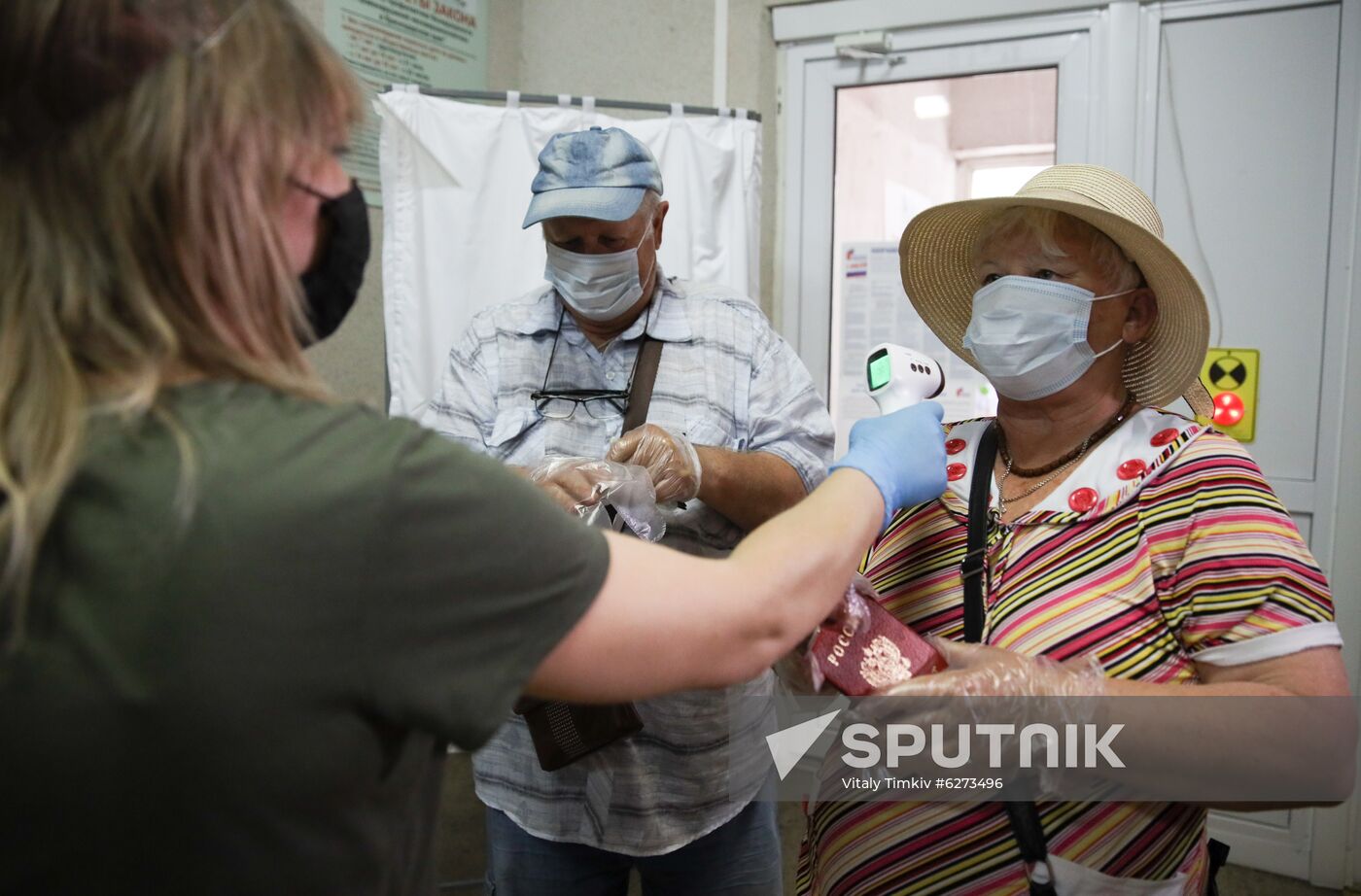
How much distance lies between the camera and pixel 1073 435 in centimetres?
137

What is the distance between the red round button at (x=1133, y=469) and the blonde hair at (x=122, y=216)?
1011mm

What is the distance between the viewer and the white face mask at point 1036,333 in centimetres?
130

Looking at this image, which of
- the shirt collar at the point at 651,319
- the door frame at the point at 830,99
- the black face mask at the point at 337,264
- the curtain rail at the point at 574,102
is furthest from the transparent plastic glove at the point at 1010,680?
the door frame at the point at 830,99

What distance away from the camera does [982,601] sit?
1.28 m

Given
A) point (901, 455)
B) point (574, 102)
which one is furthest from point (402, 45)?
point (901, 455)

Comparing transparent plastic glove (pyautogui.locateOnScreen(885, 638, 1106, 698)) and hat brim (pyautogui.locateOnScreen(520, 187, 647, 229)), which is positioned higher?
hat brim (pyautogui.locateOnScreen(520, 187, 647, 229))

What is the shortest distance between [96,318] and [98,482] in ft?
0.36

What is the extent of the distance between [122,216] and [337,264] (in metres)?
0.20

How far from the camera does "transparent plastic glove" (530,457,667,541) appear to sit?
1.42 meters

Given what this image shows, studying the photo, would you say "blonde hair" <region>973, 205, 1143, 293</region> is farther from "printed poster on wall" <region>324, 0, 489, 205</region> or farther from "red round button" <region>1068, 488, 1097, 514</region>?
"printed poster on wall" <region>324, 0, 489, 205</region>

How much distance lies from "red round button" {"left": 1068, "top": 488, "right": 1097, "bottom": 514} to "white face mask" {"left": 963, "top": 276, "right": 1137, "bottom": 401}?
0.53 ft

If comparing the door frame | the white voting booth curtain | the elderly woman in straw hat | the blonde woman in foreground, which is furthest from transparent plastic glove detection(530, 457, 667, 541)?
the door frame

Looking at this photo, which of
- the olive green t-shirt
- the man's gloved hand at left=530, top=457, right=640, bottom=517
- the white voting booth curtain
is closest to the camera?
the olive green t-shirt

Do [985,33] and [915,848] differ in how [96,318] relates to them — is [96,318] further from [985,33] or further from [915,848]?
[985,33]
